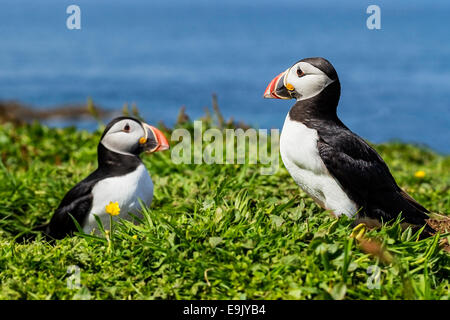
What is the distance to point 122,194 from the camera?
4.47m

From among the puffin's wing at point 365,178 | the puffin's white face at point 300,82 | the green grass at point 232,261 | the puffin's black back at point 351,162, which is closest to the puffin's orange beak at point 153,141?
the green grass at point 232,261

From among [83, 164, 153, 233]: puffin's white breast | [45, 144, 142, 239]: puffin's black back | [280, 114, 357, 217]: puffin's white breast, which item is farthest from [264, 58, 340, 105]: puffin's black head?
[45, 144, 142, 239]: puffin's black back

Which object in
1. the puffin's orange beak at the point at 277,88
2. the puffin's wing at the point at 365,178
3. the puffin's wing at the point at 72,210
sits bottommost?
the puffin's wing at the point at 72,210

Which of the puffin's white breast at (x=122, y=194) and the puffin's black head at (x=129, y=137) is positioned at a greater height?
the puffin's black head at (x=129, y=137)

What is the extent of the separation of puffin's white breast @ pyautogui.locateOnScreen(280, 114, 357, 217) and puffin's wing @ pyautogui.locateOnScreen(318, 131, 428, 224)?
42 mm

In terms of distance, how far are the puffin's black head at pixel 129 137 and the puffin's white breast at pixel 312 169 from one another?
4.24 feet

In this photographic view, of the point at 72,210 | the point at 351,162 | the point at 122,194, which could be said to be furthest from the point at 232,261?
the point at 72,210

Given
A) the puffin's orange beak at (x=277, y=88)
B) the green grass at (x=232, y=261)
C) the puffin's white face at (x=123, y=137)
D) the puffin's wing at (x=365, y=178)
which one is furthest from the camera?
the puffin's white face at (x=123, y=137)

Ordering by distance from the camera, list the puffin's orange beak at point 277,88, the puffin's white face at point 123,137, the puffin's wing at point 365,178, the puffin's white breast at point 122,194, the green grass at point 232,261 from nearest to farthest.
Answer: the green grass at point 232,261 → the puffin's wing at point 365,178 → the puffin's orange beak at point 277,88 → the puffin's white breast at point 122,194 → the puffin's white face at point 123,137

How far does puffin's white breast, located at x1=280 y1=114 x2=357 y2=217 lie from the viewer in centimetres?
379

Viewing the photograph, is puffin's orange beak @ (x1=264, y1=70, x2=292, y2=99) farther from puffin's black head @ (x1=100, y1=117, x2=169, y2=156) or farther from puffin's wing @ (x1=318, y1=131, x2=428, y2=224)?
puffin's black head @ (x1=100, y1=117, x2=169, y2=156)

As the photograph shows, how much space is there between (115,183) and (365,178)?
1.90 m

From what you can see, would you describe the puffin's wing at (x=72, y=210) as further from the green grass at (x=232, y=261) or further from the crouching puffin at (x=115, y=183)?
the green grass at (x=232, y=261)

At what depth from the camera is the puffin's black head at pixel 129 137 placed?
4.78 metres
